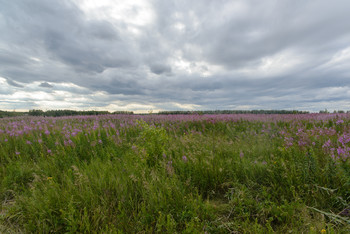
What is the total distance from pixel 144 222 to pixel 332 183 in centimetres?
278

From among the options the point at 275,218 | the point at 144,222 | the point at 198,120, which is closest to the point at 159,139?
the point at 144,222

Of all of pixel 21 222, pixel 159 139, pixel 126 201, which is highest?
pixel 159 139

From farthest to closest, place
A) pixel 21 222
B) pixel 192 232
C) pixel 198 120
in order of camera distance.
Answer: pixel 198 120
pixel 21 222
pixel 192 232

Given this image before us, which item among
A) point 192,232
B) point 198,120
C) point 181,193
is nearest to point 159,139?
point 181,193

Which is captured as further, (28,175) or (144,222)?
(28,175)

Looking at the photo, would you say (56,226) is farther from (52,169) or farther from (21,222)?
(52,169)

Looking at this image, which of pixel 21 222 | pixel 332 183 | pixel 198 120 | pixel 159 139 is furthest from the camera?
pixel 198 120

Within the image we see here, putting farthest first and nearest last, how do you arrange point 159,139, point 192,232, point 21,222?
point 159,139
point 21,222
point 192,232

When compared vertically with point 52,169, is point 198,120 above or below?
above

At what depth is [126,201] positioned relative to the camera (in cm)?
245

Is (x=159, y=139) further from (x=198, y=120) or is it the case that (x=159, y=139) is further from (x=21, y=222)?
(x=198, y=120)

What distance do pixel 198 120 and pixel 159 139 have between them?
6.08 m

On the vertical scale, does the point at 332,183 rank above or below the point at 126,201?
above

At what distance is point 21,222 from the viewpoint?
2340 millimetres
